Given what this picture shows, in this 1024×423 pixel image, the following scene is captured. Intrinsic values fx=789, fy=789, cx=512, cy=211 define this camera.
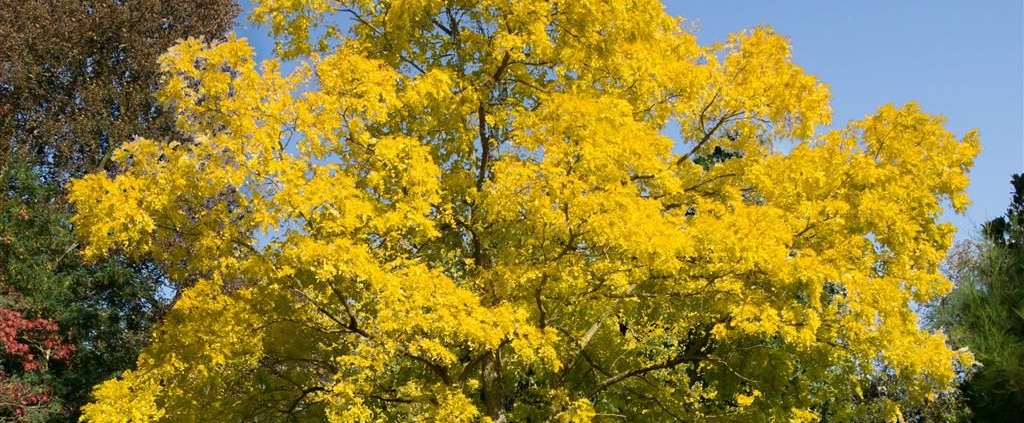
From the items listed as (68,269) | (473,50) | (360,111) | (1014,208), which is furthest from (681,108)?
(68,269)

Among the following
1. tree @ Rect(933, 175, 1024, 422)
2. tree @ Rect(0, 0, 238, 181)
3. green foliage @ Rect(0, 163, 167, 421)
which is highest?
tree @ Rect(933, 175, 1024, 422)

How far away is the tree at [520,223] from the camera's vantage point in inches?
246

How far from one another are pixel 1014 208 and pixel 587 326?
833 centimetres

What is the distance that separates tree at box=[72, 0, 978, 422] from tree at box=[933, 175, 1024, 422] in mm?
2843

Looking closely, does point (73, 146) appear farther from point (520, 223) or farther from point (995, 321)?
point (995, 321)

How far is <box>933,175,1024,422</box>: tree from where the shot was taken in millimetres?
9820

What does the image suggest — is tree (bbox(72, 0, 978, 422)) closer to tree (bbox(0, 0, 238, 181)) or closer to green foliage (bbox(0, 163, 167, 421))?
green foliage (bbox(0, 163, 167, 421))

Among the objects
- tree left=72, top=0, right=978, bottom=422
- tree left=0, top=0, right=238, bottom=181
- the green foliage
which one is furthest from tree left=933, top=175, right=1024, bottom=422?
tree left=0, top=0, right=238, bottom=181

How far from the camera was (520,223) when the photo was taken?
22.8 feet

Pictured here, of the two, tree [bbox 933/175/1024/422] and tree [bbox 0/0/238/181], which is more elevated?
tree [bbox 933/175/1024/422]

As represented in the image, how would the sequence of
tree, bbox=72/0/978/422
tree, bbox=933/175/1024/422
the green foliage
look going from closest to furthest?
1. tree, bbox=72/0/978/422
2. tree, bbox=933/175/1024/422
3. the green foliage

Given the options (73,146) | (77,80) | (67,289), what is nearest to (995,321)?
(67,289)

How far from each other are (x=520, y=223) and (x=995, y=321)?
7.27 m

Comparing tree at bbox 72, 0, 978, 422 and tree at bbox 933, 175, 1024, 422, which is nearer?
tree at bbox 72, 0, 978, 422
